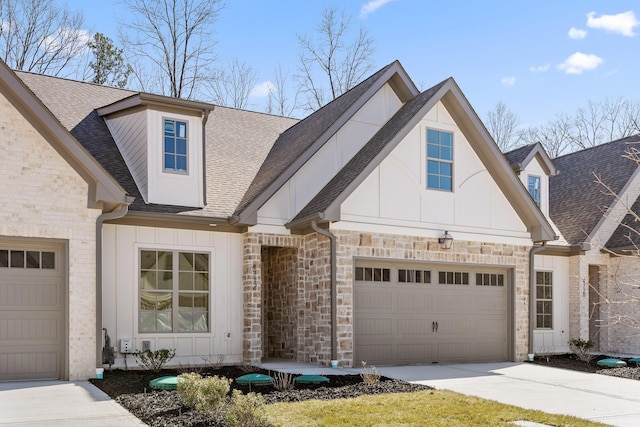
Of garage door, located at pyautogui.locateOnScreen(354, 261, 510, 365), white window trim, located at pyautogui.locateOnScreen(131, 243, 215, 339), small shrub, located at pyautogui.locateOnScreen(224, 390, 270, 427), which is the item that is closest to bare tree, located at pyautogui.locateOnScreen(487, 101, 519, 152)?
garage door, located at pyautogui.locateOnScreen(354, 261, 510, 365)

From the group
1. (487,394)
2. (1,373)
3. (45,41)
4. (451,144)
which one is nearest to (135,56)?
(45,41)

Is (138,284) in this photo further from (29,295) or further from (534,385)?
(534,385)

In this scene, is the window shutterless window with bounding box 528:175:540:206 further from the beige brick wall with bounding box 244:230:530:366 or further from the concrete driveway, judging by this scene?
the concrete driveway

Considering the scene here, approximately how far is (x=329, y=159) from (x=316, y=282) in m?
2.84

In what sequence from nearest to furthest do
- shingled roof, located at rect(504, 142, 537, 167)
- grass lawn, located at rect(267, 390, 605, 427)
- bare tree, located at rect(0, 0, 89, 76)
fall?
1. grass lawn, located at rect(267, 390, 605, 427)
2. shingled roof, located at rect(504, 142, 537, 167)
3. bare tree, located at rect(0, 0, 89, 76)

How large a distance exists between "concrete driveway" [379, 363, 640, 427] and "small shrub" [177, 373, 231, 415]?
435cm

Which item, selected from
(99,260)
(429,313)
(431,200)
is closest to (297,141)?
(431,200)

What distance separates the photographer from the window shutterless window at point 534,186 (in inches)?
759

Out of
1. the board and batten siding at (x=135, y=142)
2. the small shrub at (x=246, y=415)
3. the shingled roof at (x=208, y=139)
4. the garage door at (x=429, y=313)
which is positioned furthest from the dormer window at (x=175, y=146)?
the small shrub at (x=246, y=415)

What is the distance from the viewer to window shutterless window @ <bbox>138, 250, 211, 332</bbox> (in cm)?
1347

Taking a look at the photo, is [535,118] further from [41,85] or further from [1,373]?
[1,373]

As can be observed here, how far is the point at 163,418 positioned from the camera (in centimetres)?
847

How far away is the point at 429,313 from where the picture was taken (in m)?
15.2

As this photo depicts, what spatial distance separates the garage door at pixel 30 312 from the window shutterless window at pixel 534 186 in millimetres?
12875
